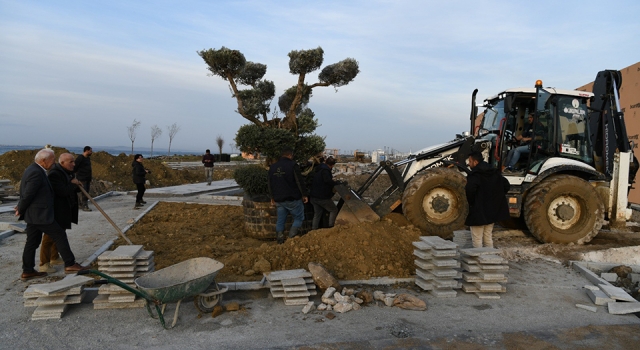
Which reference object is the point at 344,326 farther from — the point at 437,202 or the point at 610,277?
the point at 610,277

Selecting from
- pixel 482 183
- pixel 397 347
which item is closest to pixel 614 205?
pixel 482 183

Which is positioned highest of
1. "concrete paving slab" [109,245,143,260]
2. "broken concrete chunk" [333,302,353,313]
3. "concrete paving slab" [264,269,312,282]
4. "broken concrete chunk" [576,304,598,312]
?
"concrete paving slab" [109,245,143,260]

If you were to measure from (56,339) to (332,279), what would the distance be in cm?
301

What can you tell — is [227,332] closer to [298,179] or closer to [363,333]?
[363,333]

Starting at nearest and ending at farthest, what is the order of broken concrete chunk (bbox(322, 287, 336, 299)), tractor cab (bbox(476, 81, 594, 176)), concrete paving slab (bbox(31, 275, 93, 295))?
concrete paving slab (bbox(31, 275, 93, 295)) → broken concrete chunk (bbox(322, 287, 336, 299)) → tractor cab (bbox(476, 81, 594, 176))

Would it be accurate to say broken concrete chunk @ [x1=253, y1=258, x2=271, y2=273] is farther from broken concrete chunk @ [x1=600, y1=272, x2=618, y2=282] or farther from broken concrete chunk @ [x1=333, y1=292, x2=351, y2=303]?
broken concrete chunk @ [x1=600, y1=272, x2=618, y2=282]

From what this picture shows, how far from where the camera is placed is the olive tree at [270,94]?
10547 mm

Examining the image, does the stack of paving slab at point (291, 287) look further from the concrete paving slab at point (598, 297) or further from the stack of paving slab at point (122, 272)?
the concrete paving slab at point (598, 297)

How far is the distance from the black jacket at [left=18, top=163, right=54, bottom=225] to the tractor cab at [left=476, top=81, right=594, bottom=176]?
782 cm

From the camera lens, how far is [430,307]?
504 cm

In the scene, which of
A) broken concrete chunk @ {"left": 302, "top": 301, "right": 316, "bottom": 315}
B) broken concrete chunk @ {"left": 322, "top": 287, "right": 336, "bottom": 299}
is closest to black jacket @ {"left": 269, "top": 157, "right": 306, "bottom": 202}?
broken concrete chunk @ {"left": 322, "top": 287, "right": 336, "bottom": 299}

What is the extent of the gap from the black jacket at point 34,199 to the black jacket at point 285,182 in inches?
133

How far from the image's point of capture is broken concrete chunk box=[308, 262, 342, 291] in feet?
17.6

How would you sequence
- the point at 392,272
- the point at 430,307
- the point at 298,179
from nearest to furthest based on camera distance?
the point at 430,307 < the point at 392,272 < the point at 298,179
